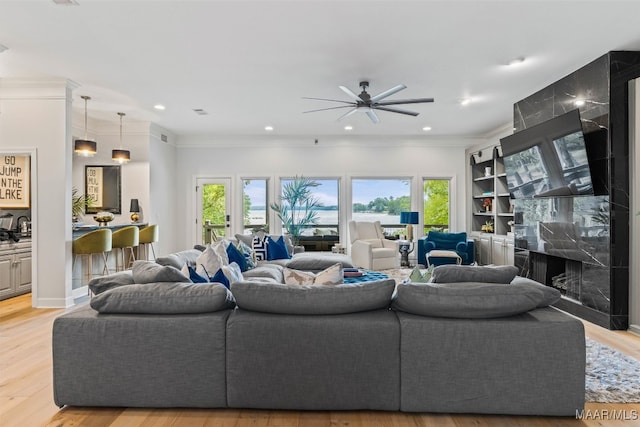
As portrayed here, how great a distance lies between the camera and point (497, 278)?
263cm

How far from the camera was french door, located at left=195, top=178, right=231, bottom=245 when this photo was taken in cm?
886

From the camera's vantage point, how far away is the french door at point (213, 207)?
8.86 m

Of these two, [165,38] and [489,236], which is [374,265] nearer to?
[489,236]

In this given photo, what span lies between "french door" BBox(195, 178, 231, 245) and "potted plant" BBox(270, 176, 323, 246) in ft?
3.34

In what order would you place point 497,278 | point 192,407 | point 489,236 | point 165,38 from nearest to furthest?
point 192,407 → point 497,278 → point 165,38 → point 489,236

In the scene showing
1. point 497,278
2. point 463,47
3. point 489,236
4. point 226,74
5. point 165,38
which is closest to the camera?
point 497,278

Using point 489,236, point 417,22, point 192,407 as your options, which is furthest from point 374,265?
point 192,407

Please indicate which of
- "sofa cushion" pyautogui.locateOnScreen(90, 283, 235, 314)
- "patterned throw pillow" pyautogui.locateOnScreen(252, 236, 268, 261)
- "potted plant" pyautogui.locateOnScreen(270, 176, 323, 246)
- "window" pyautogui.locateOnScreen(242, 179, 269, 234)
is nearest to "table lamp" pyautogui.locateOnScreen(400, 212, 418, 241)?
"potted plant" pyautogui.locateOnScreen(270, 176, 323, 246)

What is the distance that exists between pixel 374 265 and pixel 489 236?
2.17m

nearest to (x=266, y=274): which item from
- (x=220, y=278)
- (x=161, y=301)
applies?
(x=220, y=278)

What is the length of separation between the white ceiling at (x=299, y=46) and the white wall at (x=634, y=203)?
58 centimetres

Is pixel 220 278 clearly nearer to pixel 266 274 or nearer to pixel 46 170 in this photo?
pixel 266 274

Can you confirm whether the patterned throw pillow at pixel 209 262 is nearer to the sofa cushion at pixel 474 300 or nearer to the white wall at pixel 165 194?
the sofa cushion at pixel 474 300

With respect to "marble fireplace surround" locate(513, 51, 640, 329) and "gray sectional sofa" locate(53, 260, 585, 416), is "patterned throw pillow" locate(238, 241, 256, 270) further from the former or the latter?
"marble fireplace surround" locate(513, 51, 640, 329)
